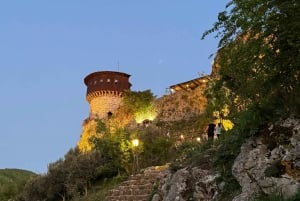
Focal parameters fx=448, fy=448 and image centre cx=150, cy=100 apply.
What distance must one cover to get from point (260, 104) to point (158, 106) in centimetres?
2870

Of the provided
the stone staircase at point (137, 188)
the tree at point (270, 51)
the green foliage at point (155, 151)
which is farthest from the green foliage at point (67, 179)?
the tree at point (270, 51)

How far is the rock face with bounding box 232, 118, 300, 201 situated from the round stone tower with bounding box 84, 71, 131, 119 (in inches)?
1375

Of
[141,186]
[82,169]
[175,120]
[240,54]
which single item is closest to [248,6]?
[240,54]

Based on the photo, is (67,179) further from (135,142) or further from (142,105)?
(142,105)

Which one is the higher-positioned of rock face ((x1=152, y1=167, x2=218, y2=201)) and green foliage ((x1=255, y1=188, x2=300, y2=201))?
rock face ((x1=152, y1=167, x2=218, y2=201))

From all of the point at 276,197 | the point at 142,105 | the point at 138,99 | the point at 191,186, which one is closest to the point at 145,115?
the point at 142,105

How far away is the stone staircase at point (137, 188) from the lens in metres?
15.3

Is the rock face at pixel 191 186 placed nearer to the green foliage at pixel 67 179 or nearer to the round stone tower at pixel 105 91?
the green foliage at pixel 67 179

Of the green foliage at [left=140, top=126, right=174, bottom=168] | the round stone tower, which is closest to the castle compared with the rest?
the round stone tower

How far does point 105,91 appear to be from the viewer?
44.2 metres

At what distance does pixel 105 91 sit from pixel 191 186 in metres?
35.1

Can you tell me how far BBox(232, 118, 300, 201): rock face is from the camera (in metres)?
7.09

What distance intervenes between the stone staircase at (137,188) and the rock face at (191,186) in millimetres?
4549

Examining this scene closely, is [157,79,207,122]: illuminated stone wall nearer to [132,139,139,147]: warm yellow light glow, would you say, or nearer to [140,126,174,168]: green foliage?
[140,126,174,168]: green foliage
